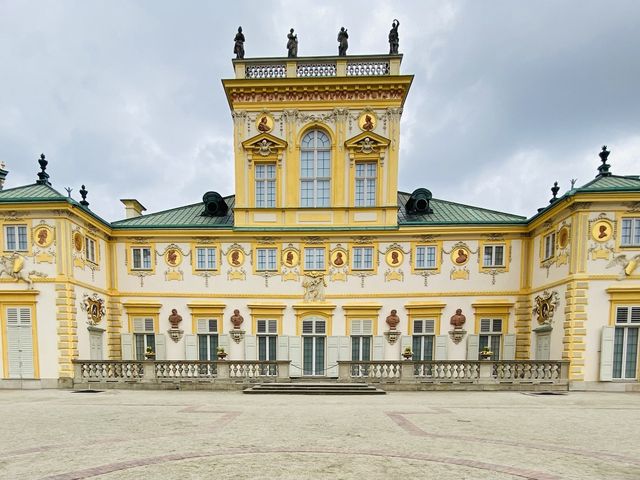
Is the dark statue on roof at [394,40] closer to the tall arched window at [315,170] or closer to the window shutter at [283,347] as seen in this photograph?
the tall arched window at [315,170]

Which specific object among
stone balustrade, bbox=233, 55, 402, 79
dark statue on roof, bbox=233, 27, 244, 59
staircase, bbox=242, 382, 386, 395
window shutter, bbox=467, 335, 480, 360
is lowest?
staircase, bbox=242, 382, 386, 395

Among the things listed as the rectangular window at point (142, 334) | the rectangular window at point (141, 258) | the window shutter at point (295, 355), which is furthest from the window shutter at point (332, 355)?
the rectangular window at point (141, 258)

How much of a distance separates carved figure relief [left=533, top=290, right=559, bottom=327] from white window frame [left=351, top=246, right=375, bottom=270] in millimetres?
9120

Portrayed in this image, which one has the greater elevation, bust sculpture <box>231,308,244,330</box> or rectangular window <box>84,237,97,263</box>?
rectangular window <box>84,237,97,263</box>

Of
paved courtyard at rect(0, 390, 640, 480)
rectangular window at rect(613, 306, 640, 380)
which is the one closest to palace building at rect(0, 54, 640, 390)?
rectangular window at rect(613, 306, 640, 380)

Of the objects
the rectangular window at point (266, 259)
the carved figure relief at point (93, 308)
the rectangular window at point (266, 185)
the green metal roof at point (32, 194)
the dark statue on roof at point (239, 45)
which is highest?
the dark statue on roof at point (239, 45)

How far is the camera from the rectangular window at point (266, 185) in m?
22.2

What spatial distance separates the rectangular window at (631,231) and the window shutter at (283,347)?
17484mm

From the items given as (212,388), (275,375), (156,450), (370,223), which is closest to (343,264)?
(370,223)

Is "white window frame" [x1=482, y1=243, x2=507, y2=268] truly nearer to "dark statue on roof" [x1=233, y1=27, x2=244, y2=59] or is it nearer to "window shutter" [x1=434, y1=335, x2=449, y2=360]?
"window shutter" [x1=434, y1=335, x2=449, y2=360]

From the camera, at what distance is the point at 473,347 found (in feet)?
67.4

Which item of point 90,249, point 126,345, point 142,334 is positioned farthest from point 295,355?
point 90,249

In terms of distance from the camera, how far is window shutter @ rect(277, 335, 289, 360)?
20719 mm

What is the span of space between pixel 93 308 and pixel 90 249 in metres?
3.21
